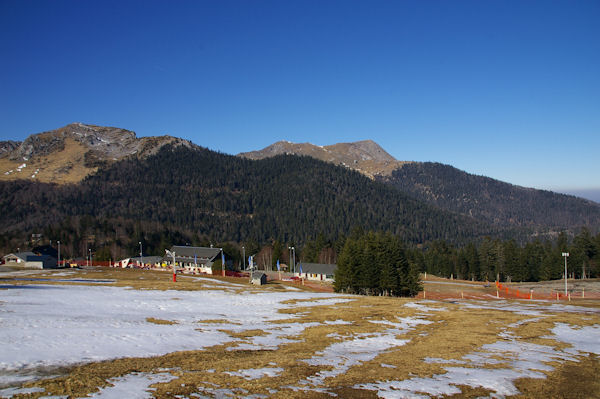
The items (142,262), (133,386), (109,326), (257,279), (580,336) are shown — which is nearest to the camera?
(133,386)

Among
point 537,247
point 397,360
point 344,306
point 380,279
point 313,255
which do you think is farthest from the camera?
point 313,255

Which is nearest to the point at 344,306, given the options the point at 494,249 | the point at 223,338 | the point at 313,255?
the point at 223,338

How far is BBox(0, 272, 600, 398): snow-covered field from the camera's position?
1439cm

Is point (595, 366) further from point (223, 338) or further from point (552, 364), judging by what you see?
point (223, 338)

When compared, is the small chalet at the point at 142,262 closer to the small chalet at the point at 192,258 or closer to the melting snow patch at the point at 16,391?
the small chalet at the point at 192,258

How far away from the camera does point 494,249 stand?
133 meters

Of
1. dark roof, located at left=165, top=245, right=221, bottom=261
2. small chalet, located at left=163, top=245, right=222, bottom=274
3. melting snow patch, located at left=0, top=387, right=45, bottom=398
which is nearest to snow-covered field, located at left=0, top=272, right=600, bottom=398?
melting snow patch, located at left=0, top=387, right=45, bottom=398

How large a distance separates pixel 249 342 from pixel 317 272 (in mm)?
94793

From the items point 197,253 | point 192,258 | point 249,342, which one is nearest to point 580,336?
point 249,342

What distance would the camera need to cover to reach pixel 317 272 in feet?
380

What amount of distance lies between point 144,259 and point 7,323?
121 m

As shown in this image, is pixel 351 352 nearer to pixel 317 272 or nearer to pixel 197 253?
pixel 317 272

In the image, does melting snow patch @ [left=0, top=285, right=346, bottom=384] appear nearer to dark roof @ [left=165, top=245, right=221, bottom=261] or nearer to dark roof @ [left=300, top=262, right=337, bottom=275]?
dark roof @ [left=300, top=262, right=337, bottom=275]

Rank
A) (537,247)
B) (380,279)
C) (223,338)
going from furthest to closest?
(537,247), (380,279), (223,338)
